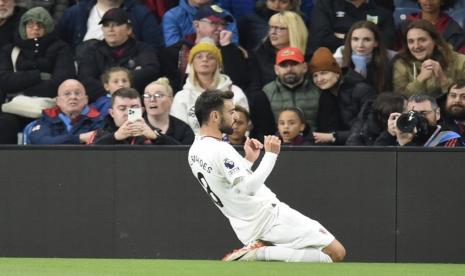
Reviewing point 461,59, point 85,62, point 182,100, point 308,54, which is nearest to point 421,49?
point 461,59

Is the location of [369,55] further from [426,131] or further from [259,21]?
[426,131]

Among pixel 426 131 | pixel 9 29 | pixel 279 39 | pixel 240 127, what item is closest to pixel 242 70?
pixel 279 39

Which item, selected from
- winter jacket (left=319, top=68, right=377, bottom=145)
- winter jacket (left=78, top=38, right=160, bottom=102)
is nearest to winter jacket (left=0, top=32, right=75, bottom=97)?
winter jacket (left=78, top=38, right=160, bottom=102)

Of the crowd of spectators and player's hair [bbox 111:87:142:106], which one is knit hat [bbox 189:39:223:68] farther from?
player's hair [bbox 111:87:142:106]

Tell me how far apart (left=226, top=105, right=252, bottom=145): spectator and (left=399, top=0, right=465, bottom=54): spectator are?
83.3 inches

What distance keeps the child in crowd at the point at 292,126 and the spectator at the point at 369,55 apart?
3.60 ft

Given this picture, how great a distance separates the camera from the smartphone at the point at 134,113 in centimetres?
1167

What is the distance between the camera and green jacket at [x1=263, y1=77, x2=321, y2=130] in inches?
498

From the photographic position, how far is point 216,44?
1324 centimetres

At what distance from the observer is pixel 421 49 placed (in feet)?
41.4

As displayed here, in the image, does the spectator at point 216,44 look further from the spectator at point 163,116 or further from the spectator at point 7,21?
the spectator at point 7,21

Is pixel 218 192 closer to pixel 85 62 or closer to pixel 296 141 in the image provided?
pixel 296 141

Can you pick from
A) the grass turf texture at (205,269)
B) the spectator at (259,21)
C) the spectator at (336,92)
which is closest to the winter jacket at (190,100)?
the spectator at (336,92)

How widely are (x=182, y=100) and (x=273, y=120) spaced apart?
35.8 inches
